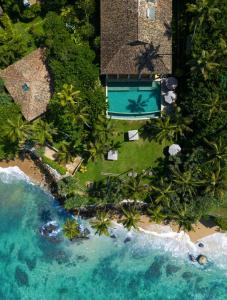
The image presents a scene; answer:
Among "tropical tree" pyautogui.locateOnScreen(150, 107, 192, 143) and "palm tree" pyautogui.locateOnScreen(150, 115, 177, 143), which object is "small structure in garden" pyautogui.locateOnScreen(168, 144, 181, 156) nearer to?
"tropical tree" pyautogui.locateOnScreen(150, 107, 192, 143)

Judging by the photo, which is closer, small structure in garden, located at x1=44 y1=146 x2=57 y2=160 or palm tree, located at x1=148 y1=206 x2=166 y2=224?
Result: palm tree, located at x1=148 y1=206 x2=166 y2=224

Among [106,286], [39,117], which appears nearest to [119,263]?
[106,286]

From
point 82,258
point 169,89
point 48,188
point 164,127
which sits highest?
point 169,89

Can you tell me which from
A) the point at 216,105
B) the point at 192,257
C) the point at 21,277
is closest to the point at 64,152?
the point at 21,277

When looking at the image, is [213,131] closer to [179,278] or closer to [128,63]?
[128,63]

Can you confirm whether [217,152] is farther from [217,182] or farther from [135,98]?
[135,98]

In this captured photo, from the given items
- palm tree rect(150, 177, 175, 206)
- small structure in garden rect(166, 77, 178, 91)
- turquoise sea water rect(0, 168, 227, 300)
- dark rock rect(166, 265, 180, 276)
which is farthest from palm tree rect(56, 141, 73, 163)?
dark rock rect(166, 265, 180, 276)
